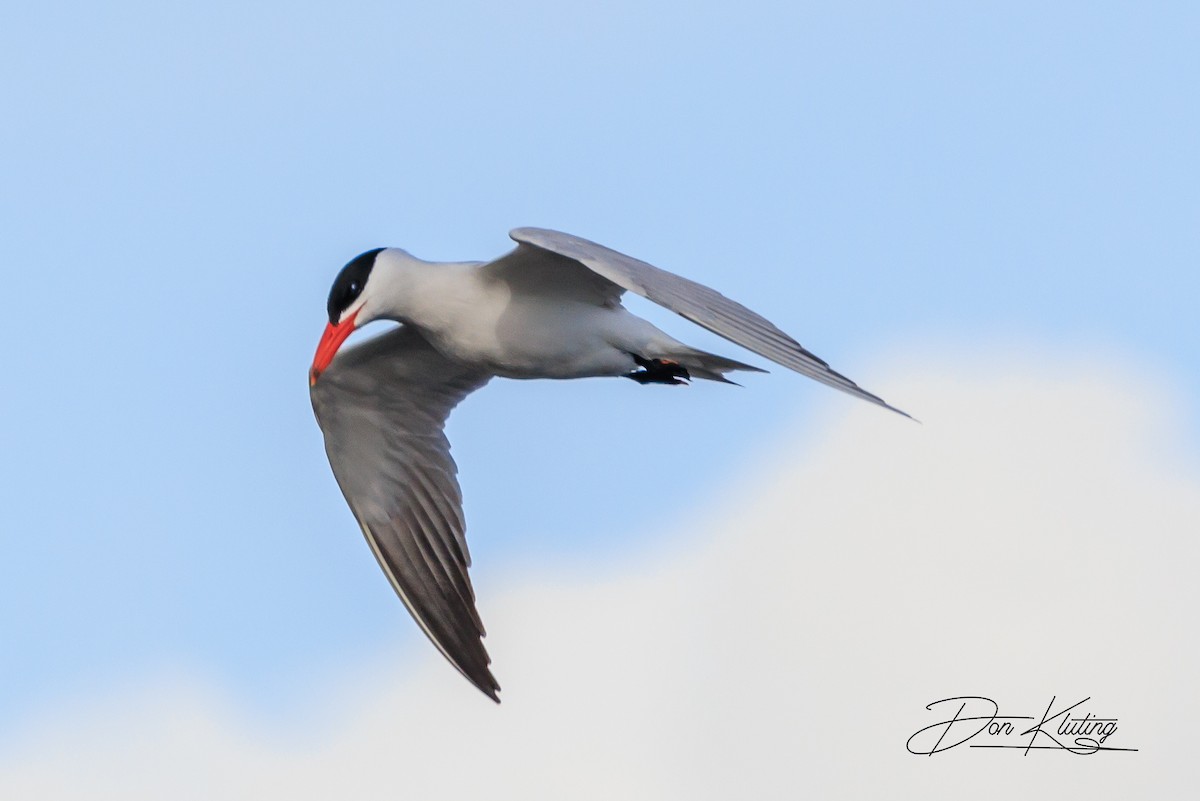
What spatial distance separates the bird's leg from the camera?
35.4 ft

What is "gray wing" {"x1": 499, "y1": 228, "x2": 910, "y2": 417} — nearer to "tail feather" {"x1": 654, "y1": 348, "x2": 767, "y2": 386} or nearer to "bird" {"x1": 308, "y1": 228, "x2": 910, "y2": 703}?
"bird" {"x1": 308, "y1": 228, "x2": 910, "y2": 703}

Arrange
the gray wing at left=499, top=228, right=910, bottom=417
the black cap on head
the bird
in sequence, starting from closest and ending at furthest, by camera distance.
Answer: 1. the gray wing at left=499, top=228, right=910, bottom=417
2. the bird
3. the black cap on head

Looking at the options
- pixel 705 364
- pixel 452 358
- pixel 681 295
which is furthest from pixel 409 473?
pixel 681 295

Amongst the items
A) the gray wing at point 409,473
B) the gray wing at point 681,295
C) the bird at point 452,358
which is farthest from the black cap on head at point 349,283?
the gray wing at point 409,473

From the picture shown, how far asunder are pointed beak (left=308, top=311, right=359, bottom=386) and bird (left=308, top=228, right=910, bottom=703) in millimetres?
11

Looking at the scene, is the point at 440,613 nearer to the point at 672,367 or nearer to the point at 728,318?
the point at 672,367

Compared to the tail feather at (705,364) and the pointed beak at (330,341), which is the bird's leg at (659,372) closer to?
the tail feather at (705,364)

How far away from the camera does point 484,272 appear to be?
1039 centimetres

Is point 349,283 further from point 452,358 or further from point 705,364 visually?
point 705,364

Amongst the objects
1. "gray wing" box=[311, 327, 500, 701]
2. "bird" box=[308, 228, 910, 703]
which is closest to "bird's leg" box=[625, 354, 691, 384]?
"bird" box=[308, 228, 910, 703]

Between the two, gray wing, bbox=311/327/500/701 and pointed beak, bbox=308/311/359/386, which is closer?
pointed beak, bbox=308/311/359/386

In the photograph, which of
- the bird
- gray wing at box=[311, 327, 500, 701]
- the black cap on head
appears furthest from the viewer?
gray wing at box=[311, 327, 500, 701]

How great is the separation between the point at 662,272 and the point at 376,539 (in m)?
3.51

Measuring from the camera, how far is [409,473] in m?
12.4
